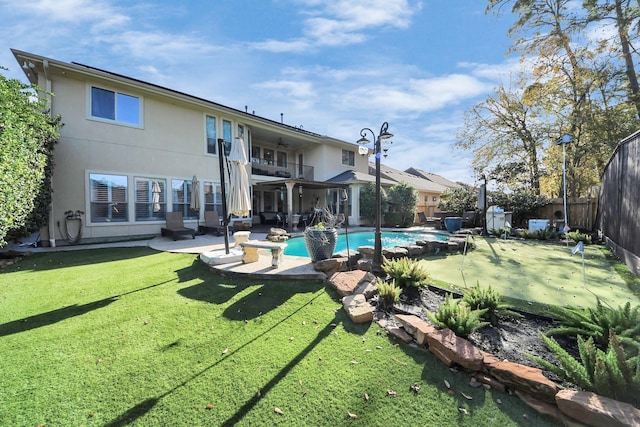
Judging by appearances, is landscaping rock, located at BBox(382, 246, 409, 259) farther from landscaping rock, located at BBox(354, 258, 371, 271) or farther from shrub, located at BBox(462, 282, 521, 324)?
shrub, located at BBox(462, 282, 521, 324)

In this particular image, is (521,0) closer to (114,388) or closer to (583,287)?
(583,287)

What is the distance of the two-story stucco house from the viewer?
9617mm

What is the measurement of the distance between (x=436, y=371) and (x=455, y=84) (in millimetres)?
14760

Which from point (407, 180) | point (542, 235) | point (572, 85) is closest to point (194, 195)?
point (542, 235)

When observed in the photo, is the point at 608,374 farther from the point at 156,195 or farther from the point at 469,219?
the point at 469,219

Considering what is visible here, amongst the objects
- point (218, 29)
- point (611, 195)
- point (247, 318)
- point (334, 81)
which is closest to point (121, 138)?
point (218, 29)

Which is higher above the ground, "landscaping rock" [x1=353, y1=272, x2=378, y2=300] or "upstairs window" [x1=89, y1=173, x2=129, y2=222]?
"upstairs window" [x1=89, y1=173, x2=129, y2=222]

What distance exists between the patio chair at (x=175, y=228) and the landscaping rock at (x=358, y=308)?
29.3ft

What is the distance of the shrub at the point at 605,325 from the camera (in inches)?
97.7

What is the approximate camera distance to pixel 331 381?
2.42 m

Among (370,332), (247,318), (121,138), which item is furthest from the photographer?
(121,138)

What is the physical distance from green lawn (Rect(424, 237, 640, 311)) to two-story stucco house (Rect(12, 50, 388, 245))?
9098 mm

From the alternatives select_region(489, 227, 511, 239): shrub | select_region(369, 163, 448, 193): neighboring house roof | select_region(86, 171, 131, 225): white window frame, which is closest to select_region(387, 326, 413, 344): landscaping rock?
Result: select_region(489, 227, 511, 239): shrub

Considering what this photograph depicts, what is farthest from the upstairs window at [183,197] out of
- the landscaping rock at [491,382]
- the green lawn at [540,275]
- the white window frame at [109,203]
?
the landscaping rock at [491,382]
